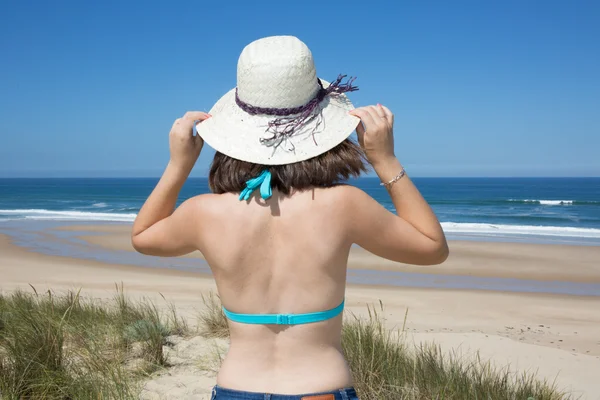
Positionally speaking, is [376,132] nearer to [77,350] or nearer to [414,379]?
[414,379]

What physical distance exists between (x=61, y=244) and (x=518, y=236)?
1704 centimetres

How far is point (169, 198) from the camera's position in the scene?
1681 millimetres

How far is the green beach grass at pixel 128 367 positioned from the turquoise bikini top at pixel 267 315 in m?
2.01

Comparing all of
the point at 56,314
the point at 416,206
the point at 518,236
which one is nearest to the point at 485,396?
the point at 416,206

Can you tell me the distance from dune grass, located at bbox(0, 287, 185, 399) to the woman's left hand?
81.7 inches

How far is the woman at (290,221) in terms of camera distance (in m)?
1.44

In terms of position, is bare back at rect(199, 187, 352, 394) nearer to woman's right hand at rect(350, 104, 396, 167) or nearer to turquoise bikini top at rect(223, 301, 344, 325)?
turquoise bikini top at rect(223, 301, 344, 325)

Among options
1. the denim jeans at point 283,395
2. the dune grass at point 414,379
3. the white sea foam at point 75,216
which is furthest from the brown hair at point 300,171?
the white sea foam at point 75,216

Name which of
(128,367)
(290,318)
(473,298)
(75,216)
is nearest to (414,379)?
(128,367)

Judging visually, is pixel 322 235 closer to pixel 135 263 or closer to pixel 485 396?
pixel 485 396

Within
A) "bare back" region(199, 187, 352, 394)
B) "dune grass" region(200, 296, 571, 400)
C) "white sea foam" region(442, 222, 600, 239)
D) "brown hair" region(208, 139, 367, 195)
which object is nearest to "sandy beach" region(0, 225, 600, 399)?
"dune grass" region(200, 296, 571, 400)

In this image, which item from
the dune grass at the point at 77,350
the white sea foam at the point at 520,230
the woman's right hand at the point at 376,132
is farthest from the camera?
the white sea foam at the point at 520,230

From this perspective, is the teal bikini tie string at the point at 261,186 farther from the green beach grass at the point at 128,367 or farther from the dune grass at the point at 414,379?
the dune grass at the point at 414,379

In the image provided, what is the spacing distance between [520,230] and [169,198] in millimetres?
23778
